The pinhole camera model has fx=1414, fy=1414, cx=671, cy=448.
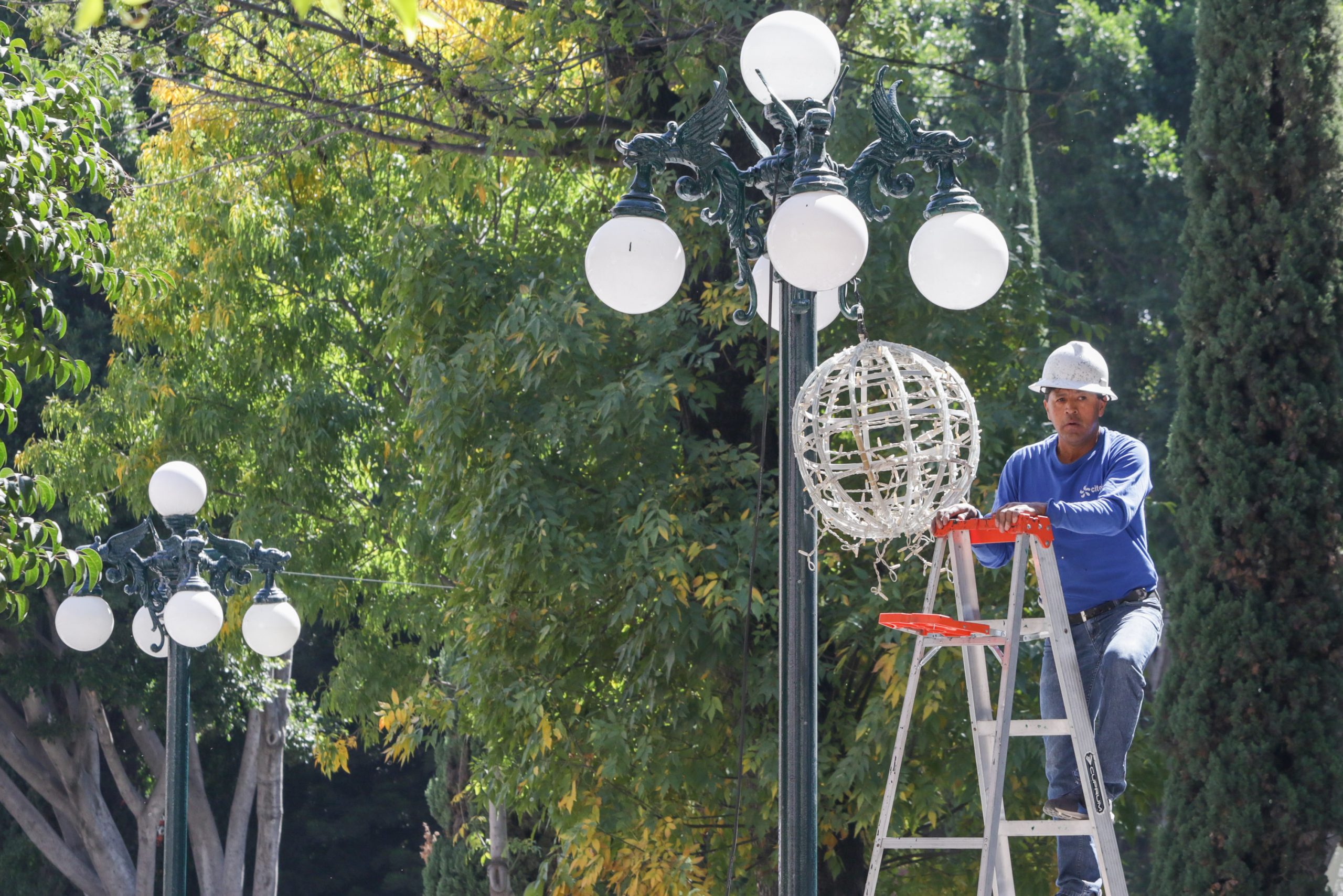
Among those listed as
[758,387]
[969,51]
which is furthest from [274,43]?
[969,51]

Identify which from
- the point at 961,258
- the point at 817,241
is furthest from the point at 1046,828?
the point at 817,241

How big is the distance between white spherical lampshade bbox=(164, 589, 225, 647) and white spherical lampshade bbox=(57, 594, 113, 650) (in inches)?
22.2

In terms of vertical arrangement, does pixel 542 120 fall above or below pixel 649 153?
above

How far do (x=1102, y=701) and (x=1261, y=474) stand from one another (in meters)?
4.68

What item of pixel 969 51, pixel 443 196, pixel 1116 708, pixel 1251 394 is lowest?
pixel 1116 708

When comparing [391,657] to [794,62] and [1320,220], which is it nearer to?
[1320,220]

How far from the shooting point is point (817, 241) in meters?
3.43

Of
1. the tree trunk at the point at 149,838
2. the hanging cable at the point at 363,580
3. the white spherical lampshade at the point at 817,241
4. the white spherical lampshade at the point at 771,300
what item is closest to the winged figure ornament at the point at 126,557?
the white spherical lampshade at the point at 771,300

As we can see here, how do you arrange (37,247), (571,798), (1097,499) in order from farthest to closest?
(571,798)
(37,247)
(1097,499)

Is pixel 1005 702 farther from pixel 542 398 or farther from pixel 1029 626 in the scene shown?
pixel 542 398

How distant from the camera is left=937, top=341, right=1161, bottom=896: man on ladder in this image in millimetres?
3877

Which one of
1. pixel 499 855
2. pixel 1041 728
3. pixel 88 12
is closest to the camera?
pixel 88 12

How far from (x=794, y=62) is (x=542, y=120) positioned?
471cm

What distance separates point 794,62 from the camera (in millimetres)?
3945
